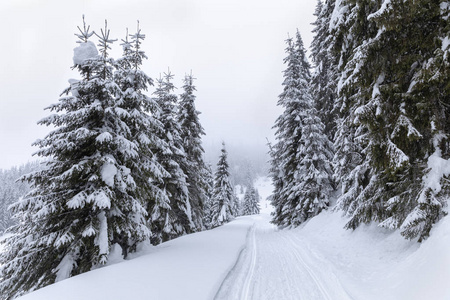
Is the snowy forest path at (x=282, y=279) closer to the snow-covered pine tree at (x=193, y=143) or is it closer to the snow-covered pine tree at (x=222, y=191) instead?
the snow-covered pine tree at (x=193, y=143)

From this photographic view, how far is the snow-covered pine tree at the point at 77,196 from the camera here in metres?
7.63

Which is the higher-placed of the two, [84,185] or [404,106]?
[404,106]

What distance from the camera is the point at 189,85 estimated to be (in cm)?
2145

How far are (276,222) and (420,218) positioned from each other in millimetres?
18438

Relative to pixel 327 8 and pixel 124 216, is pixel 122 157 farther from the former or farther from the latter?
pixel 327 8

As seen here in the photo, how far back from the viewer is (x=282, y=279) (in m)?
7.40

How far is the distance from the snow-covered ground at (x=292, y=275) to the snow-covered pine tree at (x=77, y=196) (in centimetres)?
146

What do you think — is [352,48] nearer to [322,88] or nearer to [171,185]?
[322,88]

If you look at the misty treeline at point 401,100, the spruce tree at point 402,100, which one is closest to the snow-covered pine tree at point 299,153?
the misty treeline at point 401,100

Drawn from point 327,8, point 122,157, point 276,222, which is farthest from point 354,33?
point 276,222

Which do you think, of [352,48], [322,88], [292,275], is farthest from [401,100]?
[322,88]

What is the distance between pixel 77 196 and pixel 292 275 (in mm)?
7579

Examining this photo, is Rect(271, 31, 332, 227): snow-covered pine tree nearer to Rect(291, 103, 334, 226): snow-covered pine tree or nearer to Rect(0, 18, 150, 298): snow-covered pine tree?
Rect(291, 103, 334, 226): snow-covered pine tree

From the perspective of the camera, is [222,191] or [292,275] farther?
[222,191]
